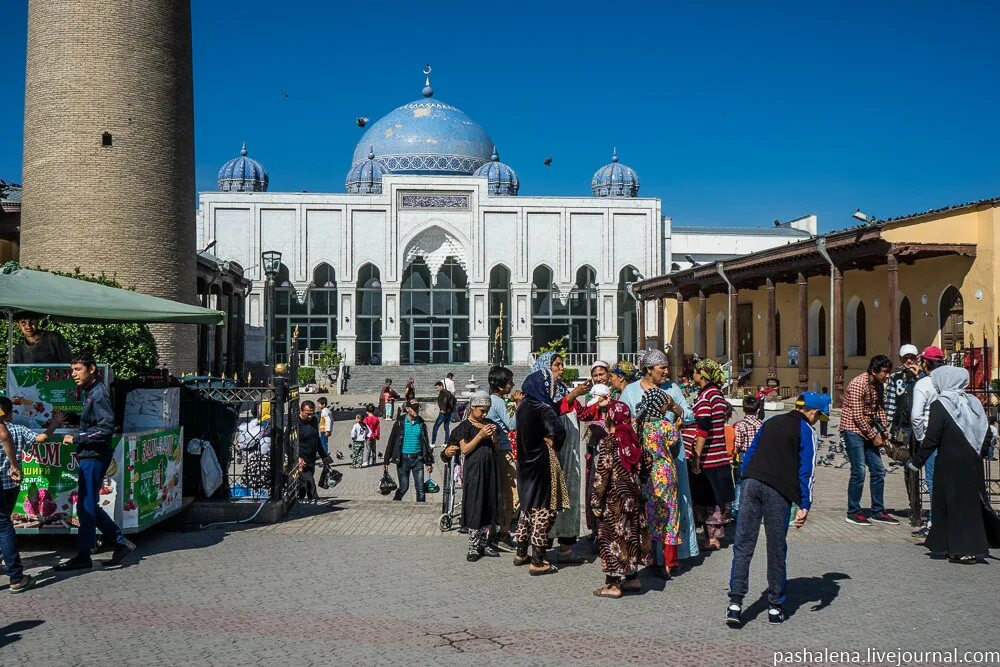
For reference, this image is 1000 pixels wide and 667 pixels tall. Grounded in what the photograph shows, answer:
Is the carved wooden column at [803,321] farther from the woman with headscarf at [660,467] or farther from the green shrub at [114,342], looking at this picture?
the woman with headscarf at [660,467]

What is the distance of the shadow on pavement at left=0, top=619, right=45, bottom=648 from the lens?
17.5ft

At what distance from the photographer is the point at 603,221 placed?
4888 cm

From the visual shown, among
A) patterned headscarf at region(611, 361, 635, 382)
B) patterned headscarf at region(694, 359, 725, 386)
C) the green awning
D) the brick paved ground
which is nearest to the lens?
the brick paved ground

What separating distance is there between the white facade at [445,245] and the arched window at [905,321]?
2190 cm

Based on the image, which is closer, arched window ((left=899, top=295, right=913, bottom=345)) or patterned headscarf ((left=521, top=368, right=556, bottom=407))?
patterned headscarf ((left=521, top=368, right=556, bottom=407))

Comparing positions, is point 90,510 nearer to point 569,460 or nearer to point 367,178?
point 569,460

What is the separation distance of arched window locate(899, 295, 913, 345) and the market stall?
21.3 meters

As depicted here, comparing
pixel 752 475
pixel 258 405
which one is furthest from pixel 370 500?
pixel 752 475

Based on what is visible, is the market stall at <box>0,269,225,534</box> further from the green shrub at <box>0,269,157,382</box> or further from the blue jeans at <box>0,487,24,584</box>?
the green shrub at <box>0,269,157,382</box>

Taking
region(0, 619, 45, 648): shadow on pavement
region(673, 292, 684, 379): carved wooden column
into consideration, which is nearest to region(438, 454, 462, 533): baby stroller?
region(0, 619, 45, 648): shadow on pavement

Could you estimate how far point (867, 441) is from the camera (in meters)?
9.11

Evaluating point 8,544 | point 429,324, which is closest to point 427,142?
point 429,324

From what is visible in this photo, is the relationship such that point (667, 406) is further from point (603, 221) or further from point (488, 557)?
point (603, 221)

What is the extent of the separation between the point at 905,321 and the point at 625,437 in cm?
2207
